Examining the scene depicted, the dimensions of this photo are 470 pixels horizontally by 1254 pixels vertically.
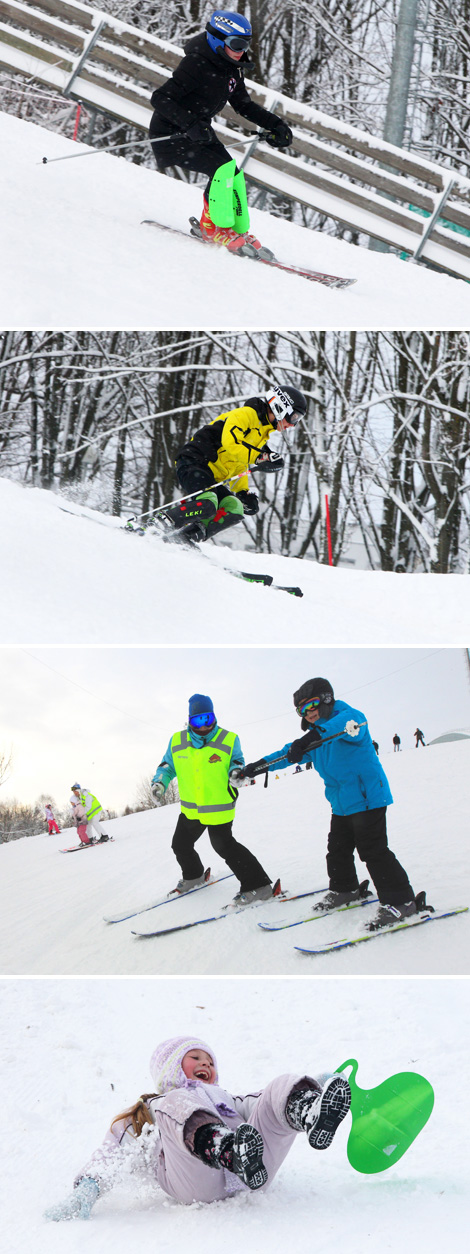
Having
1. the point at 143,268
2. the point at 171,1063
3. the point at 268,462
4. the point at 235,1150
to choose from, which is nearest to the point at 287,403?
the point at 268,462

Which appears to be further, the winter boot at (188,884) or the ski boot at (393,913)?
the winter boot at (188,884)

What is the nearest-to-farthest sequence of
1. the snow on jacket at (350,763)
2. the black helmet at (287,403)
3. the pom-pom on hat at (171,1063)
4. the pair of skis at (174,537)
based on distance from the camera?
the pom-pom on hat at (171,1063) → the snow on jacket at (350,763) → the black helmet at (287,403) → the pair of skis at (174,537)

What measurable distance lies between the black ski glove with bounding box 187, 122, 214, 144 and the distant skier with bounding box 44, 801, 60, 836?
12.9 feet

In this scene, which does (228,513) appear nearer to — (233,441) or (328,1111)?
(233,441)

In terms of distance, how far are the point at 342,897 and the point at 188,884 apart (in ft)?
2.24

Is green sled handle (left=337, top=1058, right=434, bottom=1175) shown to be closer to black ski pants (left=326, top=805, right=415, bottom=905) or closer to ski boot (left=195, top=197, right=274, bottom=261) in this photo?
black ski pants (left=326, top=805, right=415, bottom=905)

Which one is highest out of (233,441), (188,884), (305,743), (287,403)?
(287,403)

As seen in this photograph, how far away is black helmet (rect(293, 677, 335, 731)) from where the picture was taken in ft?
11.9

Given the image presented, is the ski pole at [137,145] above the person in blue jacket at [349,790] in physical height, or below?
above

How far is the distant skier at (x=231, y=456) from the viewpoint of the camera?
4.78m

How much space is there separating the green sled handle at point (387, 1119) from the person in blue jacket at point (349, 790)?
859 mm

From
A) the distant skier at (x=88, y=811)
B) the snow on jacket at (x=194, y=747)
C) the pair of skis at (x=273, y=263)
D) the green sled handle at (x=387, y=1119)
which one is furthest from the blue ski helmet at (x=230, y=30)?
the green sled handle at (x=387, y=1119)

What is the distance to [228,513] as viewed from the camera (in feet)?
16.2

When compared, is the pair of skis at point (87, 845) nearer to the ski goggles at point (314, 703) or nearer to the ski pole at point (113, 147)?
the ski goggles at point (314, 703)
